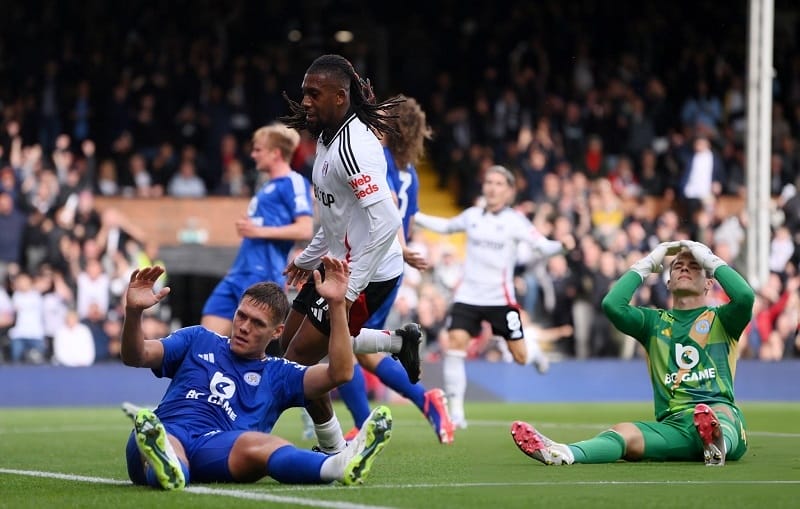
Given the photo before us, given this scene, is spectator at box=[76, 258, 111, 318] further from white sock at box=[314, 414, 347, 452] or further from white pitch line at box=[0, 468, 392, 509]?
white sock at box=[314, 414, 347, 452]

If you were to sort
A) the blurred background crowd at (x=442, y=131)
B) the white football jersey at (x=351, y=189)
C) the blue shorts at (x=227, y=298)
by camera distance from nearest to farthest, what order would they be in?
the white football jersey at (x=351, y=189) → the blue shorts at (x=227, y=298) → the blurred background crowd at (x=442, y=131)

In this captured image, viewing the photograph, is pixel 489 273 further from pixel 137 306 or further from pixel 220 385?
pixel 137 306

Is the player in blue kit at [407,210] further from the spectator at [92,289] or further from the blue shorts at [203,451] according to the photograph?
the spectator at [92,289]

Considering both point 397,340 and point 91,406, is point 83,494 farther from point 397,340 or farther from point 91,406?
point 91,406

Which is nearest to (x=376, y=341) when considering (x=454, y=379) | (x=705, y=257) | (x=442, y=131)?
(x=705, y=257)

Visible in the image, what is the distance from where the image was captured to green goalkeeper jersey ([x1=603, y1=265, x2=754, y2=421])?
8.29 m

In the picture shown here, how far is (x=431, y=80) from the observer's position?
28.8m

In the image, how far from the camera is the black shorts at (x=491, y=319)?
1340 centimetres

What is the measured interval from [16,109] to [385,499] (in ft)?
60.4

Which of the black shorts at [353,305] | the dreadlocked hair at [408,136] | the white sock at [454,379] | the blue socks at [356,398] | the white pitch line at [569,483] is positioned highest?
the dreadlocked hair at [408,136]

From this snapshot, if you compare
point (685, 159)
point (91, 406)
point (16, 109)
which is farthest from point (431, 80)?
point (91, 406)

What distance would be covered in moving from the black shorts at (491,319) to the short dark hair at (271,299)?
21.1 feet

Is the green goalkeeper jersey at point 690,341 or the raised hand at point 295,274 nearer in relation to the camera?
the green goalkeeper jersey at point 690,341

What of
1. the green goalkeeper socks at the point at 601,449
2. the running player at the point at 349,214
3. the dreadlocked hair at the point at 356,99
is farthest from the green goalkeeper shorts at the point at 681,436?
the dreadlocked hair at the point at 356,99
